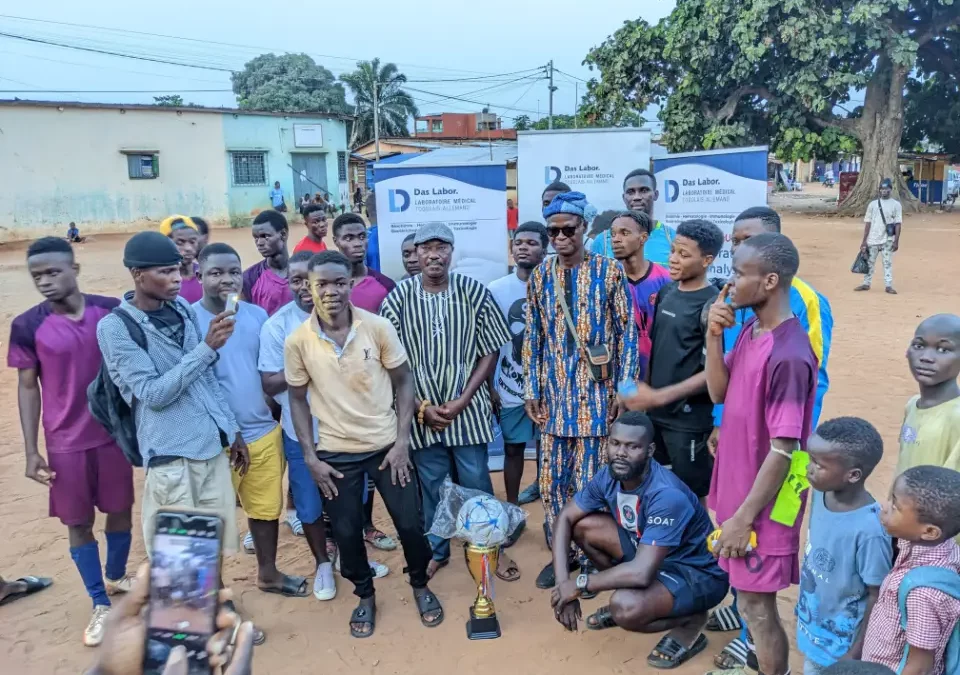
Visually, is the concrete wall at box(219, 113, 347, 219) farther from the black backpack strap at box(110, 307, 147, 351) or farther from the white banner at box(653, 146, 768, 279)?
the black backpack strap at box(110, 307, 147, 351)

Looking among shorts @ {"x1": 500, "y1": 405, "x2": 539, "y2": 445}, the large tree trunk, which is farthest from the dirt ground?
the large tree trunk

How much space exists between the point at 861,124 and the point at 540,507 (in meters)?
24.5

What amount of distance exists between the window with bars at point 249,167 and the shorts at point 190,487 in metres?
29.5

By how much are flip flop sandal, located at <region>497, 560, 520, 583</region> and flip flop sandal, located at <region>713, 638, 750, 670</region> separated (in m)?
1.22

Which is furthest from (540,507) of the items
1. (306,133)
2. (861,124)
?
(306,133)

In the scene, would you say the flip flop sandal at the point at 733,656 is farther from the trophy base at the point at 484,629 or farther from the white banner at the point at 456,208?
the white banner at the point at 456,208

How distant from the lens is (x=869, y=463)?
236cm

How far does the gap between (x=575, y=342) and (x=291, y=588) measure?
83.7 inches

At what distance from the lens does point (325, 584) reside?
397 centimetres

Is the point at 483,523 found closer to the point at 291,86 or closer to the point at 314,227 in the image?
the point at 314,227

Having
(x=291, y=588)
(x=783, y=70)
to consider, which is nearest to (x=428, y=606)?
(x=291, y=588)

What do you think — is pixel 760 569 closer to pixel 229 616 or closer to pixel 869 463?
pixel 869 463

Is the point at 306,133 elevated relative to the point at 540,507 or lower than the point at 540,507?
elevated

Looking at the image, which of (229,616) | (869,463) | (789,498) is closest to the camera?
(229,616)
